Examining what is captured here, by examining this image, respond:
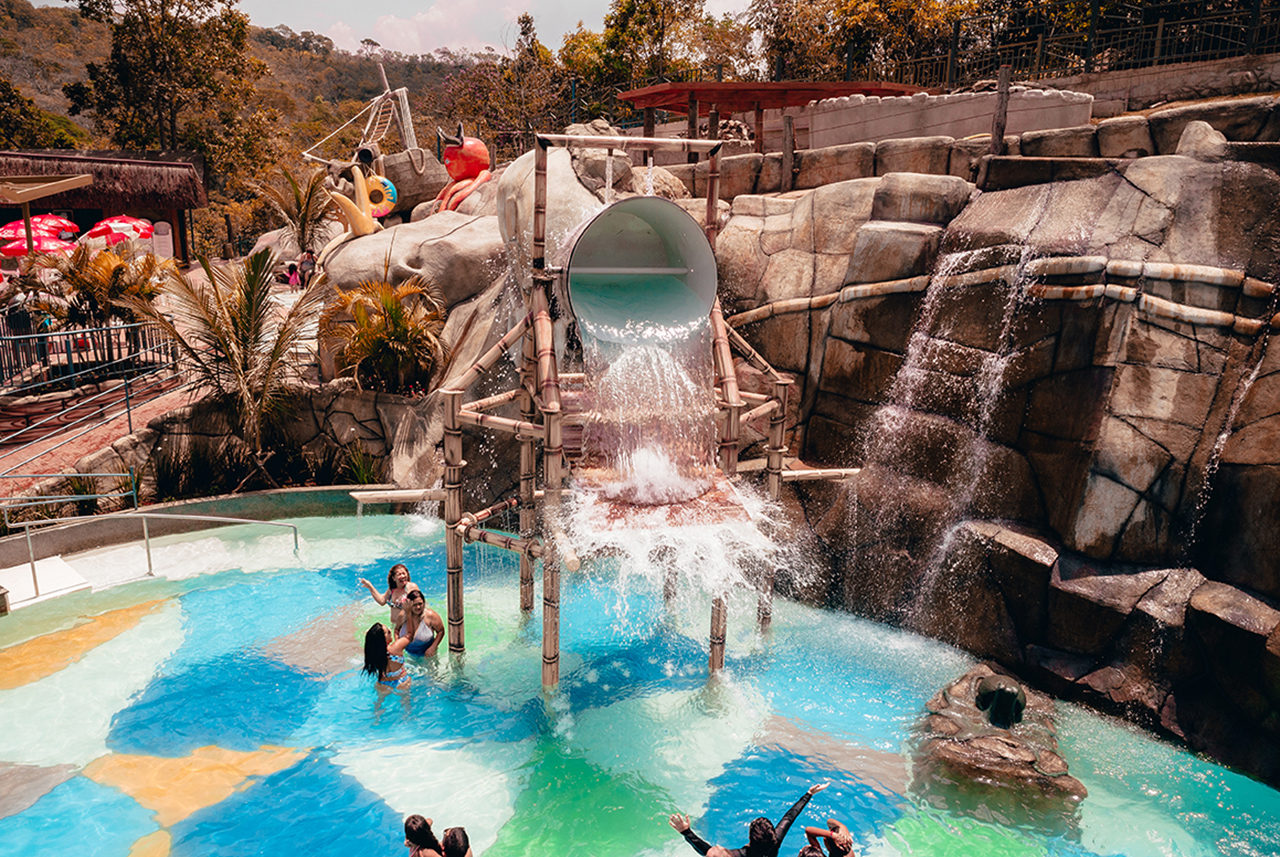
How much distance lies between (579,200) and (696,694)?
6444 millimetres

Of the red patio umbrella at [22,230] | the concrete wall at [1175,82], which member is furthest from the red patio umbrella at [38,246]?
the concrete wall at [1175,82]

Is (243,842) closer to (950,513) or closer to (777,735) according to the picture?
(777,735)

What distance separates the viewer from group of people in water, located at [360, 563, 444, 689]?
23.7ft

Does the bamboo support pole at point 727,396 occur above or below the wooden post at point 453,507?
above

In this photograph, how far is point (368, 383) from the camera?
37.7 feet

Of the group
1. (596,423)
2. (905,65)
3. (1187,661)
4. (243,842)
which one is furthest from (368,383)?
(905,65)

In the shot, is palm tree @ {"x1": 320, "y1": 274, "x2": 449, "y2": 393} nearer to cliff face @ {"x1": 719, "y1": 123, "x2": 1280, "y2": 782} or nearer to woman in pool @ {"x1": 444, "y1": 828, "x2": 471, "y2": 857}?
cliff face @ {"x1": 719, "y1": 123, "x2": 1280, "y2": 782}

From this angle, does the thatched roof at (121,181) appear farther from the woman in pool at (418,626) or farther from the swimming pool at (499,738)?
the woman in pool at (418,626)

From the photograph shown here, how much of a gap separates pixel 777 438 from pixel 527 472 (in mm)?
2490

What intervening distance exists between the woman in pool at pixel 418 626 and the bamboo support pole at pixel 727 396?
9.81 ft

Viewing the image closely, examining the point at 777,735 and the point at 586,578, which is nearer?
the point at 777,735

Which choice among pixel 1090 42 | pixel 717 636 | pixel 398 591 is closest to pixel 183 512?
pixel 398 591

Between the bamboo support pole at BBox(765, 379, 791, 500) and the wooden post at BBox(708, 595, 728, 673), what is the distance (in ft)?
3.82

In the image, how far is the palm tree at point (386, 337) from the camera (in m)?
11.1
